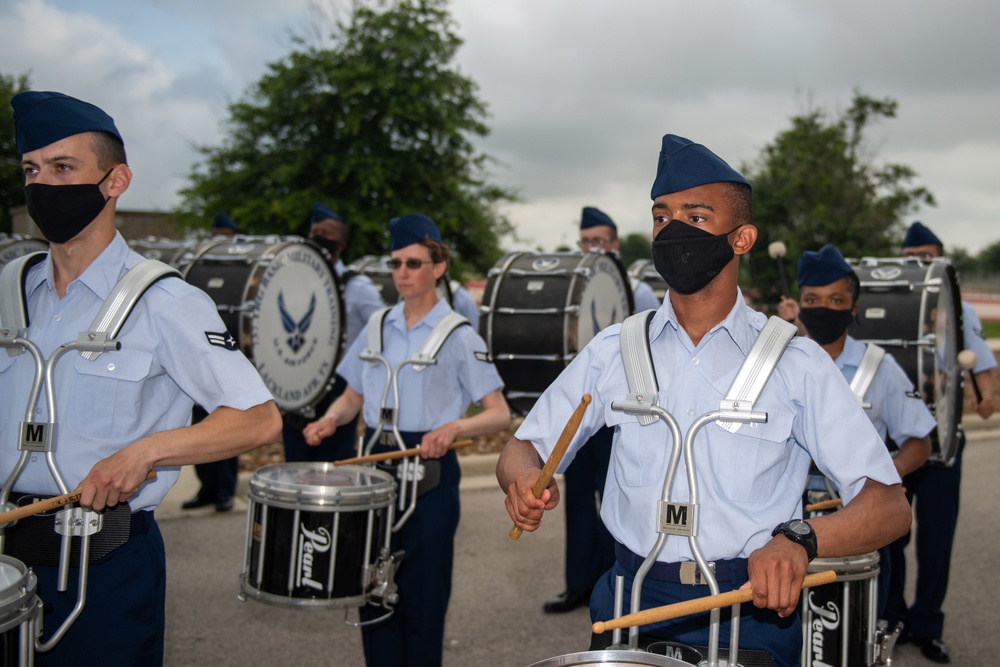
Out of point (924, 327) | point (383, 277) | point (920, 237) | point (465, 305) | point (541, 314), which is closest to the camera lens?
point (924, 327)

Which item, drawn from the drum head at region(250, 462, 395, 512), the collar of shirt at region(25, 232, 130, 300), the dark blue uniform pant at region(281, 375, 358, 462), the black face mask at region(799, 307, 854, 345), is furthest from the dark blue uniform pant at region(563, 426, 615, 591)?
the collar of shirt at region(25, 232, 130, 300)

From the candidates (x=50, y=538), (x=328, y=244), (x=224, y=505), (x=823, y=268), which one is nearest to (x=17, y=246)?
(x=328, y=244)

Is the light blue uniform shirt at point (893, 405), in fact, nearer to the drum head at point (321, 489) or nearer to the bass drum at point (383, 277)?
the drum head at point (321, 489)

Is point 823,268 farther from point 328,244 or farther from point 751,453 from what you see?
point 328,244

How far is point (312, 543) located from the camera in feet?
12.1

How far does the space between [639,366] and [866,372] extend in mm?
2148

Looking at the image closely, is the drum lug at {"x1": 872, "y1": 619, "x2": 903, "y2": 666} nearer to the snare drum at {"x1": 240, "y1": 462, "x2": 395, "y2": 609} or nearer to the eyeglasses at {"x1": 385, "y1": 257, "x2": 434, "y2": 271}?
the snare drum at {"x1": 240, "y1": 462, "x2": 395, "y2": 609}

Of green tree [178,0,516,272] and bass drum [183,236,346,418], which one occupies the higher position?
green tree [178,0,516,272]

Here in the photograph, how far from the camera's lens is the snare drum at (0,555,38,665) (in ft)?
6.61

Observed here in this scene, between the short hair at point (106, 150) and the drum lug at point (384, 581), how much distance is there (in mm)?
1857

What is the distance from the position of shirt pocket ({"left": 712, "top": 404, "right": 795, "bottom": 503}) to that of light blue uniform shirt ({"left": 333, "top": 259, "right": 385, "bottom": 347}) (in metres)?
5.13

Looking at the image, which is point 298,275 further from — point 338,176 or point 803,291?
point 338,176

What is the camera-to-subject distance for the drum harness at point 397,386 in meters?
4.15

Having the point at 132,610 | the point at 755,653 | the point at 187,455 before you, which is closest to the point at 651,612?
the point at 755,653
